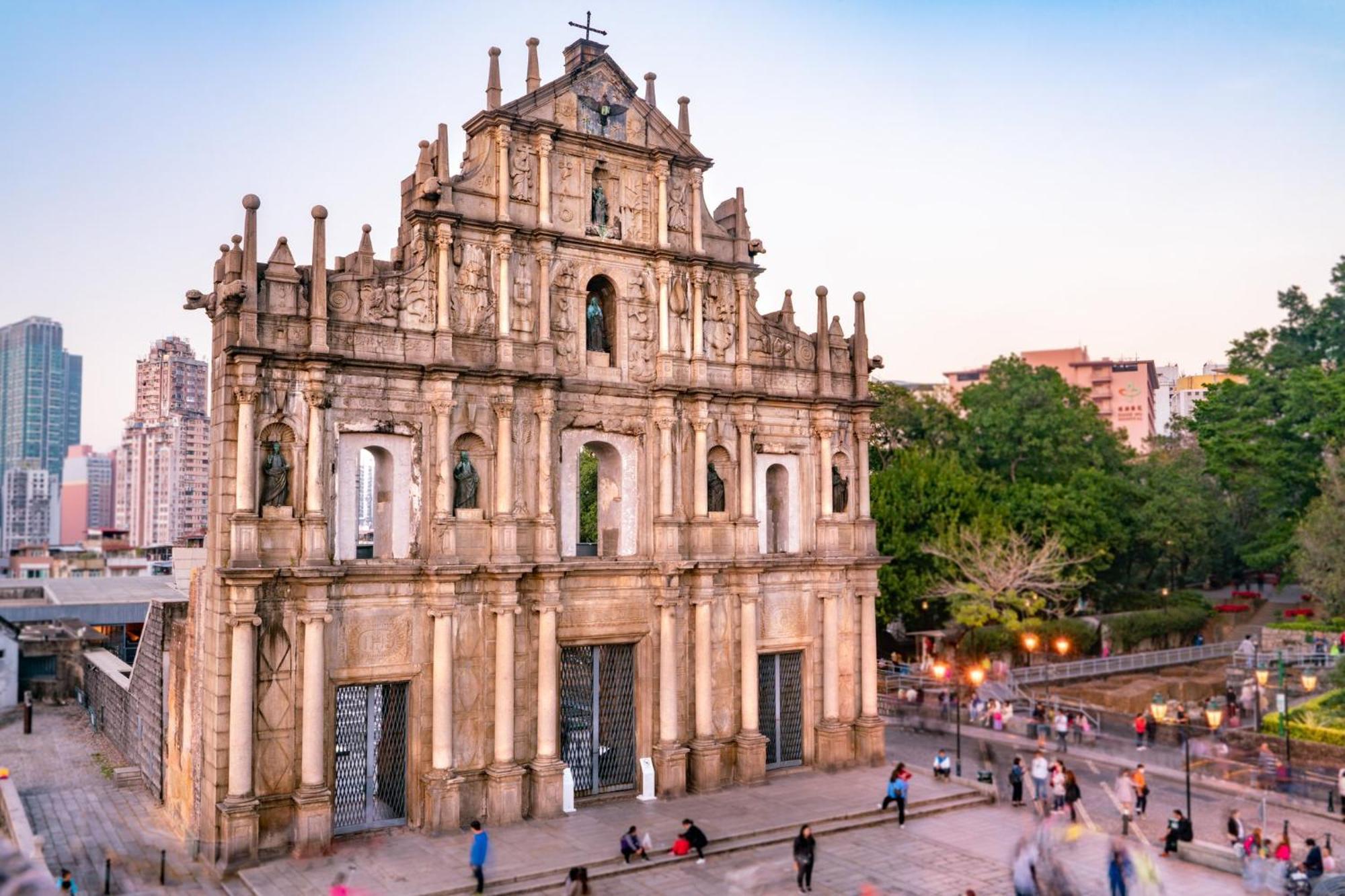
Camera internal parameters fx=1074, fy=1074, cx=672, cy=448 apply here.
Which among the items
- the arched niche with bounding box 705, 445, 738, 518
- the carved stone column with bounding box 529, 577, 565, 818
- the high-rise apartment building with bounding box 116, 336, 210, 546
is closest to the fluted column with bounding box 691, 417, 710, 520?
the arched niche with bounding box 705, 445, 738, 518

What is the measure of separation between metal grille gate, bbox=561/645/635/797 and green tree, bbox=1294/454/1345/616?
32.3m

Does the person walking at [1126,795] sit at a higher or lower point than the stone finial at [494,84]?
lower

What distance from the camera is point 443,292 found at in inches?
933

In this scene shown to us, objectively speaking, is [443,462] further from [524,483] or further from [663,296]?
[663,296]

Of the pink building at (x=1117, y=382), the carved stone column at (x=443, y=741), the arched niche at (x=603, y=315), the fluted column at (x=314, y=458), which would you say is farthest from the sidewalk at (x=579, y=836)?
the pink building at (x=1117, y=382)

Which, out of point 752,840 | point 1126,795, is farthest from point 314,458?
point 1126,795

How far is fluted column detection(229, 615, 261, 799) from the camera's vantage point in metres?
20.7

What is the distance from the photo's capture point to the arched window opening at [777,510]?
29.2 m

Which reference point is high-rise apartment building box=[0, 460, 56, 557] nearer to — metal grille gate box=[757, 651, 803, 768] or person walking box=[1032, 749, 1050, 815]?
metal grille gate box=[757, 651, 803, 768]

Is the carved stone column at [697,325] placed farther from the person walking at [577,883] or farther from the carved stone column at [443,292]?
the person walking at [577,883]

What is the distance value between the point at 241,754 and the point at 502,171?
44.6 feet

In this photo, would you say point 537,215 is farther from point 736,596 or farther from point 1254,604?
point 1254,604

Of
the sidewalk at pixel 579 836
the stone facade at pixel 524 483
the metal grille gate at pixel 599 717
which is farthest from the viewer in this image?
the metal grille gate at pixel 599 717

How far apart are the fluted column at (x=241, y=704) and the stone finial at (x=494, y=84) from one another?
12472 mm
